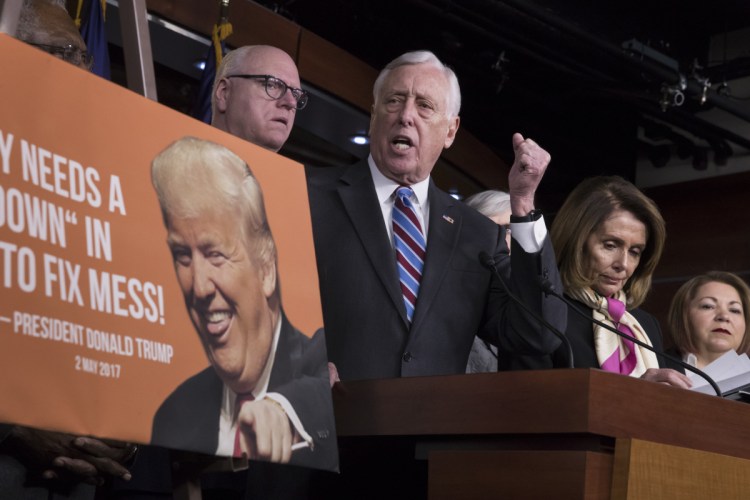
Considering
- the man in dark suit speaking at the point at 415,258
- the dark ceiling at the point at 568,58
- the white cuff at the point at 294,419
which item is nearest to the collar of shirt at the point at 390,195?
the man in dark suit speaking at the point at 415,258

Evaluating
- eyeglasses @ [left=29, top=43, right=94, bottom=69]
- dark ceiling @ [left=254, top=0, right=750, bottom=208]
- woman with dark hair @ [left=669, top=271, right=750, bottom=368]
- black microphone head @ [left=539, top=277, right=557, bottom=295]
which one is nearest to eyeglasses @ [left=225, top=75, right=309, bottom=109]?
black microphone head @ [left=539, top=277, right=557, bottom=295]

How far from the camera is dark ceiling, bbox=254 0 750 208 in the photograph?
6566mm

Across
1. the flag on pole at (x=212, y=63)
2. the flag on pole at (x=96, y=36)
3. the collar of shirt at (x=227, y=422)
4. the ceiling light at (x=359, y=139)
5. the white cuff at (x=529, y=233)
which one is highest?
the ceiling light at (x=359, y=139)

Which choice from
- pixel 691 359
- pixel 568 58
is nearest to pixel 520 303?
pixel 691 359

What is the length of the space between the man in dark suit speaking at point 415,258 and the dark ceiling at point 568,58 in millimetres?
3815

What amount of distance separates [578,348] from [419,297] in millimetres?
→ 740

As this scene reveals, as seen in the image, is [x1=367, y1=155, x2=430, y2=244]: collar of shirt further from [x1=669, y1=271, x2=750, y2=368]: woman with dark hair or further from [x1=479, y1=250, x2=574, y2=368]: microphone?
[x1=669, y1=271, x2=750, y2=368]: woman with dark hair

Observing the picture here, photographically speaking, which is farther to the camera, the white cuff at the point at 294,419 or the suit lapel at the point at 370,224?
the suit lapel at the point at 370,224

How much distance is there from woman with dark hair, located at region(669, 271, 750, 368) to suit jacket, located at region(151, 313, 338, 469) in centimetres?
248

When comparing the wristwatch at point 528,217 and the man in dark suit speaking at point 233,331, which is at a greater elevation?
the wristwatch at point 528,217

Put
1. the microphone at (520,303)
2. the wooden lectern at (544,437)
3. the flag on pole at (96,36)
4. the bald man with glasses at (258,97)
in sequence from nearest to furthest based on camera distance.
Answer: the wooden lectern at (544,437) → the microphone at (520,303) → the bald man with glasses at (258,97) → the flag on pole at (96,36)

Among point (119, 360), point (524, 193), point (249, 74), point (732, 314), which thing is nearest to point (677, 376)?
point (524, 193)

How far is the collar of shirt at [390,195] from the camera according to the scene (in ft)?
8.02

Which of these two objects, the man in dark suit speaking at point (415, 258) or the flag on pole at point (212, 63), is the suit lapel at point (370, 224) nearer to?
the man in dark suit speaking at point (415, 258)
